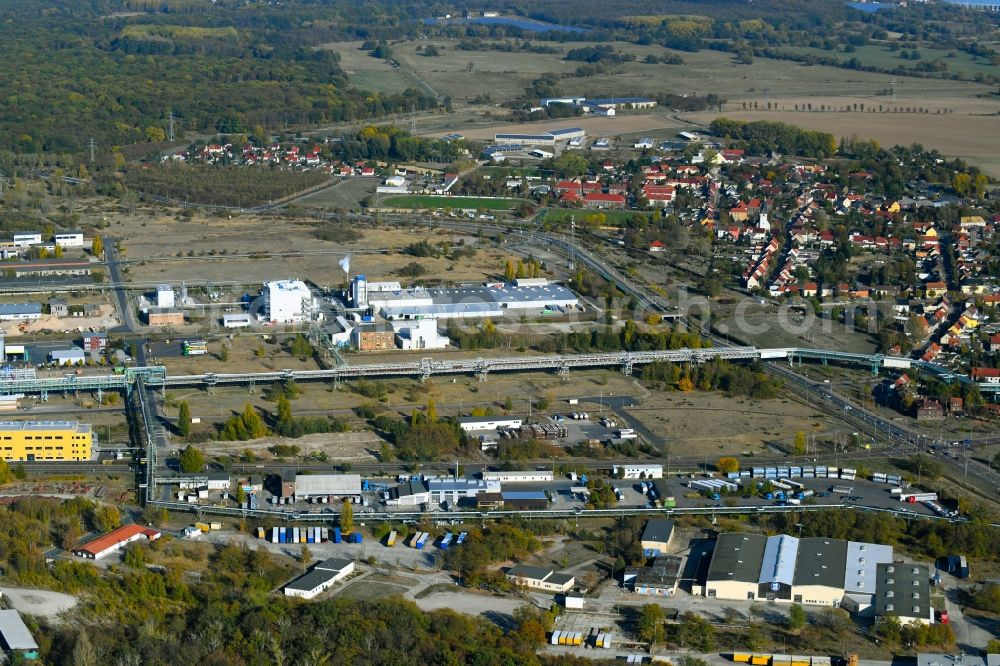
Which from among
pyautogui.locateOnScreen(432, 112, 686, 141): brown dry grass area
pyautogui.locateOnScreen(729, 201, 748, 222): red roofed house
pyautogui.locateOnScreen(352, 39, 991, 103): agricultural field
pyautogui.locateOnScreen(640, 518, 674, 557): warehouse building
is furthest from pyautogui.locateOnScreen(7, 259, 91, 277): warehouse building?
pyautogui.locateOnScreen(352, 39, 991, 103): agricultural field

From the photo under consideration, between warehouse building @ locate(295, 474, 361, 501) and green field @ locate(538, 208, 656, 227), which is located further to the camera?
green field @ locate(538, 208, 656, 227)

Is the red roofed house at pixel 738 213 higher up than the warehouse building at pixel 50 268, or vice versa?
the red roofed house at pixel 738 213

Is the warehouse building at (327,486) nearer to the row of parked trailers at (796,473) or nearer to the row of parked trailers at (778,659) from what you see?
the row of parked trailers at (796,473)

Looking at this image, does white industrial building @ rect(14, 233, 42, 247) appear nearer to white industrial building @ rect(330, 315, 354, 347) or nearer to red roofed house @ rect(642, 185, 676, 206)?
white industrial building @ rect(330, 315, 354, 347)

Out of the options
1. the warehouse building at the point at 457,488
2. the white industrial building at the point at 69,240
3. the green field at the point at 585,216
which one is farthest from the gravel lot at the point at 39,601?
the green field at the point at 585,216

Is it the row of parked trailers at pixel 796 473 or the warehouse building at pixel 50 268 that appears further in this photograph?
the warehouse building at pixel 50 268
